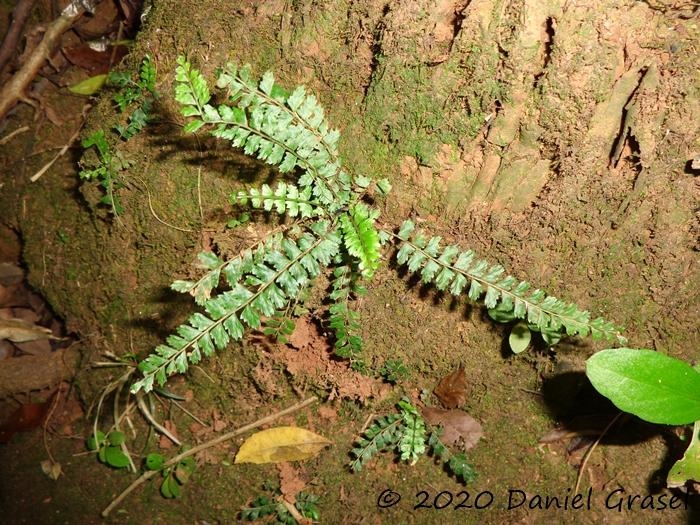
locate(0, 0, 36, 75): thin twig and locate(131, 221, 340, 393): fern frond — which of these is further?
locate(0, 0, 36, 75): thin twig

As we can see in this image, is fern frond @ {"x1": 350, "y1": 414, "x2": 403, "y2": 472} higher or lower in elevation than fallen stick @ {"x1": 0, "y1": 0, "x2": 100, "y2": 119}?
lower

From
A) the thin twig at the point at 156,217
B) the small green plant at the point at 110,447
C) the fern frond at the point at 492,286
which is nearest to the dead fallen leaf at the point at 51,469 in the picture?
the small green plant at the point at 110,447

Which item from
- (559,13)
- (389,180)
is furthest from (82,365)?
(559,13)

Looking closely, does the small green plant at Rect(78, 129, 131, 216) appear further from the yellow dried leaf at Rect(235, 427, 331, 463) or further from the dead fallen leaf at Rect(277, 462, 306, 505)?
the dead fallen leaf at Rect(277, 462, 306, 505)

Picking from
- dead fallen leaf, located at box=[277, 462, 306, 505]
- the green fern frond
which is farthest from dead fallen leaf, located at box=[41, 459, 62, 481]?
the green fern frond

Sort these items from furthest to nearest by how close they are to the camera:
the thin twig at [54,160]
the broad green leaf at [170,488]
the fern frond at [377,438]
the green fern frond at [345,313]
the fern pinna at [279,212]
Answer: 1. the thin twig at [54,160]
2. the broad green leaf at [170,488]
3. the fern frond at [377,438]
4. the green fern frond at [345,313]
5. the fern pinna at [279,212]

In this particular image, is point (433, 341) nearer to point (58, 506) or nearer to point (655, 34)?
point (655, 34)

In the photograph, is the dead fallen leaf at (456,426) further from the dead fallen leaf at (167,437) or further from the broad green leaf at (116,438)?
the broad green leaf at (116,438)

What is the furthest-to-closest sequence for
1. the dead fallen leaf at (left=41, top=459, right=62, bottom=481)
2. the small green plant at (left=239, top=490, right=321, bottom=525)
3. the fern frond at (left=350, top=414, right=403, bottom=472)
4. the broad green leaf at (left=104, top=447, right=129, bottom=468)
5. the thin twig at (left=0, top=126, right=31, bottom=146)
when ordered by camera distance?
the thin twig at (left=0, top=126, right=31, bottom=146), the dead fallen leaf at (left=41, top=459, right=62, bottom=481), the broad green leaf at (left=104, top=447, right=129, bottom=468), the small green plant at (left=239, top=490, right=321, bottom=525), the fern frond at (left=350, top=414, right=403, bottom=472)
